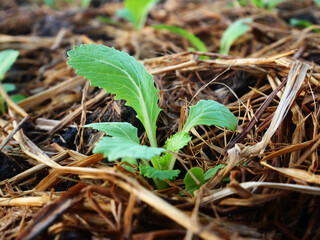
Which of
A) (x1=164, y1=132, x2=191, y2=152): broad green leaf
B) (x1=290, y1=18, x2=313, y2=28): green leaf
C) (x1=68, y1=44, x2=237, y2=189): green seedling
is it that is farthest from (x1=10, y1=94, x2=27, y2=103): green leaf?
(x1=290, y1=18, x2=313, y2=28): green leaf

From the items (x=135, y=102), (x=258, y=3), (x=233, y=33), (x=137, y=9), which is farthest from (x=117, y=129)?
(x=258, y=3)

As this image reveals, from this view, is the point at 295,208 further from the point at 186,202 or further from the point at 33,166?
the point at 33,166

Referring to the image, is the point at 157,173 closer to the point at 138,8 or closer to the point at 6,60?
the point at 6,60

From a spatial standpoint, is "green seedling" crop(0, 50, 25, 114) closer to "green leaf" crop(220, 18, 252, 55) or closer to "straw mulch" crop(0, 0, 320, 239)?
"straw mulch" crop(0, 0, 320, 239)

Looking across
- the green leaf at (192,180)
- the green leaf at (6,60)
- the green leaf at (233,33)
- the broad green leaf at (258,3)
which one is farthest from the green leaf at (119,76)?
the broad green leaf at (258,3)

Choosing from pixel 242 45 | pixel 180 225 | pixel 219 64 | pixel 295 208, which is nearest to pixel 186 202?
pixel 180 225

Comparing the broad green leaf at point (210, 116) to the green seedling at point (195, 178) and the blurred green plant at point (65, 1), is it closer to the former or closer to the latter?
the green seedling at point (195, 178)

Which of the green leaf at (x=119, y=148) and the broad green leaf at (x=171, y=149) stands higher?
the green leaf at (x=119, y=148)
